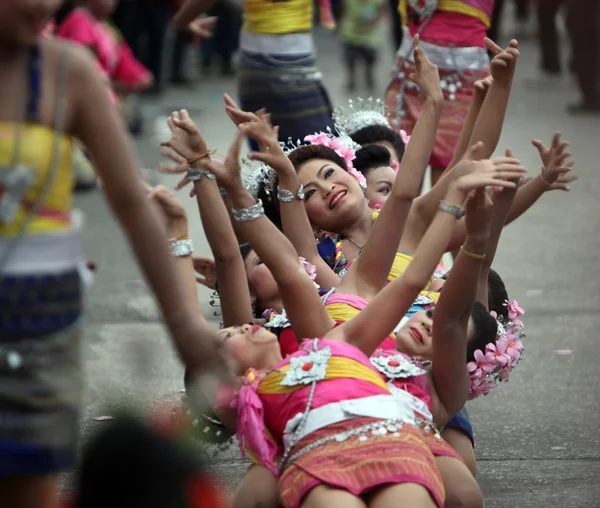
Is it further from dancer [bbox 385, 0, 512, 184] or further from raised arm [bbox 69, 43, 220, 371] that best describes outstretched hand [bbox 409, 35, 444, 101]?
dancer [bbox 385, 0, 512, 184]

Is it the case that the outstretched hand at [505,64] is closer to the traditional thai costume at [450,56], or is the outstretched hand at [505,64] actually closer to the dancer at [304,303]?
the dancer at [304,303]

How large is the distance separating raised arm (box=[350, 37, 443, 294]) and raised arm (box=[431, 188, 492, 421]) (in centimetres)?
33

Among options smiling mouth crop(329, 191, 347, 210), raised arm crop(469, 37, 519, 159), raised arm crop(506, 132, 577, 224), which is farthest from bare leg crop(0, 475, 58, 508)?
raised arm crop(506, 132, 577, 224)

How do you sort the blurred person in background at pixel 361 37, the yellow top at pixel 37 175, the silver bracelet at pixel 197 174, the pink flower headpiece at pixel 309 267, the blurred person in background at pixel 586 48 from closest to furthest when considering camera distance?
the yellow top at pixel 37 175, the silver bracelet at pixel 197 174, the pink flower headpiece at pixel 309 267, the blurred person in background at pixel 586 48, the blurred person in background at pixel 361 37

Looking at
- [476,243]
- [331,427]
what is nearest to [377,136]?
[476,243]

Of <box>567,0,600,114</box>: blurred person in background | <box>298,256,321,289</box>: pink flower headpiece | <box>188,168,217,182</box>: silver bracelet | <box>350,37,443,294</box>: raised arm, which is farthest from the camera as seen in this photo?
<box>567,0,600,114</box>: blurred person in background

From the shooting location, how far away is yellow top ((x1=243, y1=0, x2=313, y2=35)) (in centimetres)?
577

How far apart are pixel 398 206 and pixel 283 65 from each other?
262cm

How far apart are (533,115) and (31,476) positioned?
938cm

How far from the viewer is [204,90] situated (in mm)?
13266

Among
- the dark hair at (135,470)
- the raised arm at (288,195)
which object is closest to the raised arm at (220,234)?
the raised arm at (288,195)

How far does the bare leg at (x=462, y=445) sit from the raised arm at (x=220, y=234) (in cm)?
68

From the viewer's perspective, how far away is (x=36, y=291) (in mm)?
2123

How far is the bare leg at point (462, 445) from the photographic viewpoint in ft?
11.6
